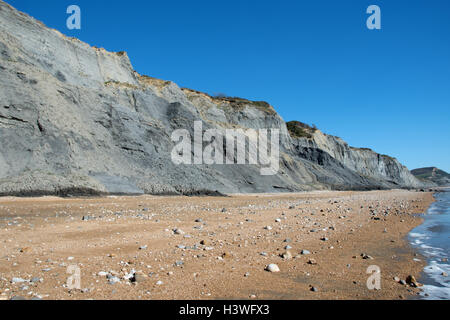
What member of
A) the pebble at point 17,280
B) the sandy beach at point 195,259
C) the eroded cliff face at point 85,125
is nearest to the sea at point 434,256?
the sandy beach at point 195,259

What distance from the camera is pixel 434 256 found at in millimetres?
7719

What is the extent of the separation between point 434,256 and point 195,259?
20.7 feet

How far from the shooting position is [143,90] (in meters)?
38.5

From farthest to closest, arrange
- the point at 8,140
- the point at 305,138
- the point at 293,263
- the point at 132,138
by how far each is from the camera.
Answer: the point at 305,138
the point at 132,138
the point at 8,140
the point at 293,263

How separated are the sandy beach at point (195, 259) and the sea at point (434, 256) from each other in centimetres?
26

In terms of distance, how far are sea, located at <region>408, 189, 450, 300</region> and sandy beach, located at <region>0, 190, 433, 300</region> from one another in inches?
10.1

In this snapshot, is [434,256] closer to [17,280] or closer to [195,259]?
[195,259]

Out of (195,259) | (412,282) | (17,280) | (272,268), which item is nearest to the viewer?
(17,280)

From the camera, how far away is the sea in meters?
5.27

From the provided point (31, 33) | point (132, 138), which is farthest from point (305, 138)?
point (31, 33)

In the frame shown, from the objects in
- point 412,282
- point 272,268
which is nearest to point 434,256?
point 412,282

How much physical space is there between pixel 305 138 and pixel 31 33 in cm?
6035

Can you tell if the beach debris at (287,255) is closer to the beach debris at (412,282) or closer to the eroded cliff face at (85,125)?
the beach debris at (412,282)
